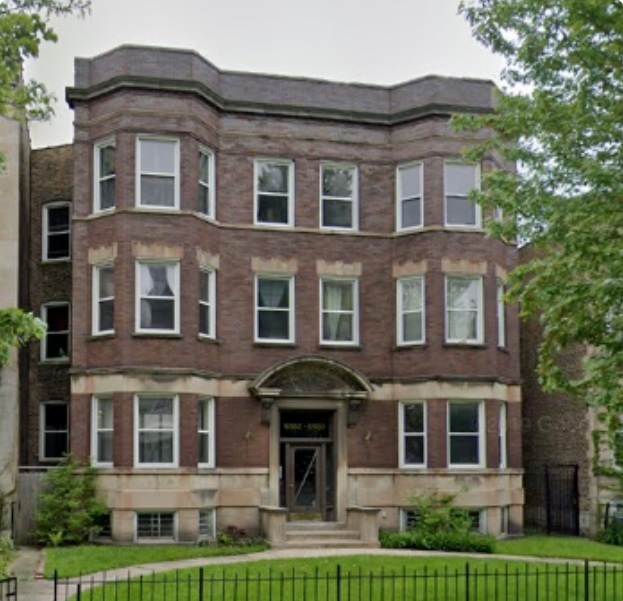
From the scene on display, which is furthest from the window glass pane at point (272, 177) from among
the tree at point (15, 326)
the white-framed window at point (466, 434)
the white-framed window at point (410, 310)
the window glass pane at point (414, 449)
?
the tree at point (15, 326)

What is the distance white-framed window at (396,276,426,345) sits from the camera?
29688 millimetres

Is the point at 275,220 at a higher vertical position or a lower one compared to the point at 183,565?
higher

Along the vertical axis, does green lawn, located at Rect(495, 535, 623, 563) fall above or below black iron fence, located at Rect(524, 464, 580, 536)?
below

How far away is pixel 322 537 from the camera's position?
27.3 meters

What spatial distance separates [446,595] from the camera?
58.1 feet

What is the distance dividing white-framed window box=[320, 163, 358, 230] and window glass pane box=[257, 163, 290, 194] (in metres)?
1.02

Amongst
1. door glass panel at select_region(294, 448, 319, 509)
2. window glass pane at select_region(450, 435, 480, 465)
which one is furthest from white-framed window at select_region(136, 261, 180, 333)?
window glass pane at select_region(450, 435, 480, 465)

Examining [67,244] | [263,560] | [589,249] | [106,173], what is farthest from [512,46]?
[67,244]

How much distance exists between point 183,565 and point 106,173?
34.8ft

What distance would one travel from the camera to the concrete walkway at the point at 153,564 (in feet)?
63.4

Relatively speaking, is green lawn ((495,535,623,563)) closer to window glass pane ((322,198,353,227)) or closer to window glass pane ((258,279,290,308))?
window glass pane ((258,279,290,308))

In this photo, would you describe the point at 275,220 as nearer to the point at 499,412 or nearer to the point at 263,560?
the point at 499,412

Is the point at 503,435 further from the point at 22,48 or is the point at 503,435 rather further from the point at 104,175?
the point at 22,48

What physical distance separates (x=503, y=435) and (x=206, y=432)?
8.09 m
